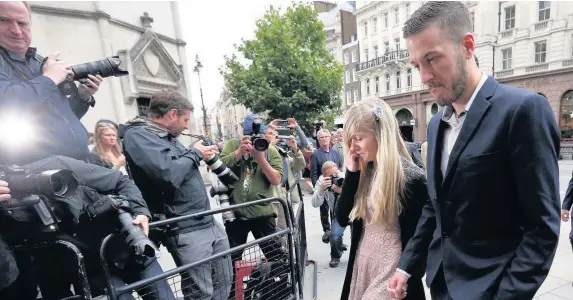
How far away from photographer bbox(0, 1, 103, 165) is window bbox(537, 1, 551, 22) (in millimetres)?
26334

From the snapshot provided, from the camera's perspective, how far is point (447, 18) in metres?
1.22

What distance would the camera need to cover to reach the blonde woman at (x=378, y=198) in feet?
5.58

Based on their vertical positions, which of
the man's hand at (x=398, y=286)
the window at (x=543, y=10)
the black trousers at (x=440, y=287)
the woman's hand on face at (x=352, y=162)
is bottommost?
the man's hand at (x=398, y=286)

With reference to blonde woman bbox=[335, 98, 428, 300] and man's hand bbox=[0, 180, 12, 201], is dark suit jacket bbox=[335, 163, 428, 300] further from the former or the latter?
man's hand bbox=[0, 180, 12, 201]

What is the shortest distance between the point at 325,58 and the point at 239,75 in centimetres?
481

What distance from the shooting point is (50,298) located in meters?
1.66

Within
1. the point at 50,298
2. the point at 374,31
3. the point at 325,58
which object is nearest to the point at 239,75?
the point at 325,58

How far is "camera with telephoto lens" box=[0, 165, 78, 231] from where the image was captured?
1.21 meters

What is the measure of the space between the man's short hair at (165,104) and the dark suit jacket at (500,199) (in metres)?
1.91

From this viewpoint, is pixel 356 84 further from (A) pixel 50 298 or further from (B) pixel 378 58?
(A) pixel 50 298

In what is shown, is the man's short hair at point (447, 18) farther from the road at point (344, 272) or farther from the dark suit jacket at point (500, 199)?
the road at point (344, 272)

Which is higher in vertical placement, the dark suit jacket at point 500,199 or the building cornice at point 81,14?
the building cornice at point 81,14

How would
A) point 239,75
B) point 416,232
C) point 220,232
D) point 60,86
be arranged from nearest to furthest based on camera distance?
point 416,232 < point 60,86 < point 220,232 < point 239,75

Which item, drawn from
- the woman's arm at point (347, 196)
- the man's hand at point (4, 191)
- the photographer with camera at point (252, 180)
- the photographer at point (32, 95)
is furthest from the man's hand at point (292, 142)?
the man's hand at point (4, 191)
